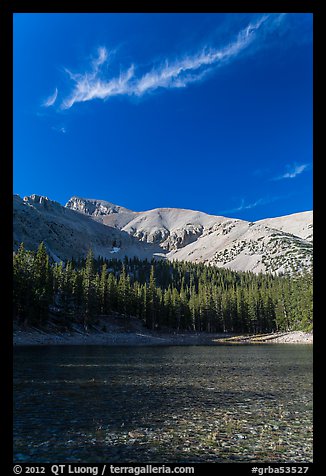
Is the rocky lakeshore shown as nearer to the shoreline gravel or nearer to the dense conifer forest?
the shoreline gravel

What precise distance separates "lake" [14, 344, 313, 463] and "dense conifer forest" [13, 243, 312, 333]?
54.1 metres

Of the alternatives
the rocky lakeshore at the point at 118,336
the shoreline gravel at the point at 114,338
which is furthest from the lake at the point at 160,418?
the rocky lakeshore at the point at 118,336

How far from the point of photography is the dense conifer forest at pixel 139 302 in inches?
3329

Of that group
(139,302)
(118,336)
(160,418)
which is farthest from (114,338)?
(160,418)

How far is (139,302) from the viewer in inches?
5007

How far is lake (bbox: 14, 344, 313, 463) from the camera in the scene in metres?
13.4

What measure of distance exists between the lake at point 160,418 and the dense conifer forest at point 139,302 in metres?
54.1

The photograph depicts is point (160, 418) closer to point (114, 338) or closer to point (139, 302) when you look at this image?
point (114, 338)

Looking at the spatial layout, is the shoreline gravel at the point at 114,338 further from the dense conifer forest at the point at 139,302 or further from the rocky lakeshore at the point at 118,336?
the dense conifer forest at the point at 139,302

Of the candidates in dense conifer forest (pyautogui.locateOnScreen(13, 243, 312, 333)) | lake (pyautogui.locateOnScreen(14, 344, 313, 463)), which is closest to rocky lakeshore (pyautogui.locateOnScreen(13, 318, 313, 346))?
dense conifer forest (pyautogui.locateOnScreen(13, 243, 312, 333))
